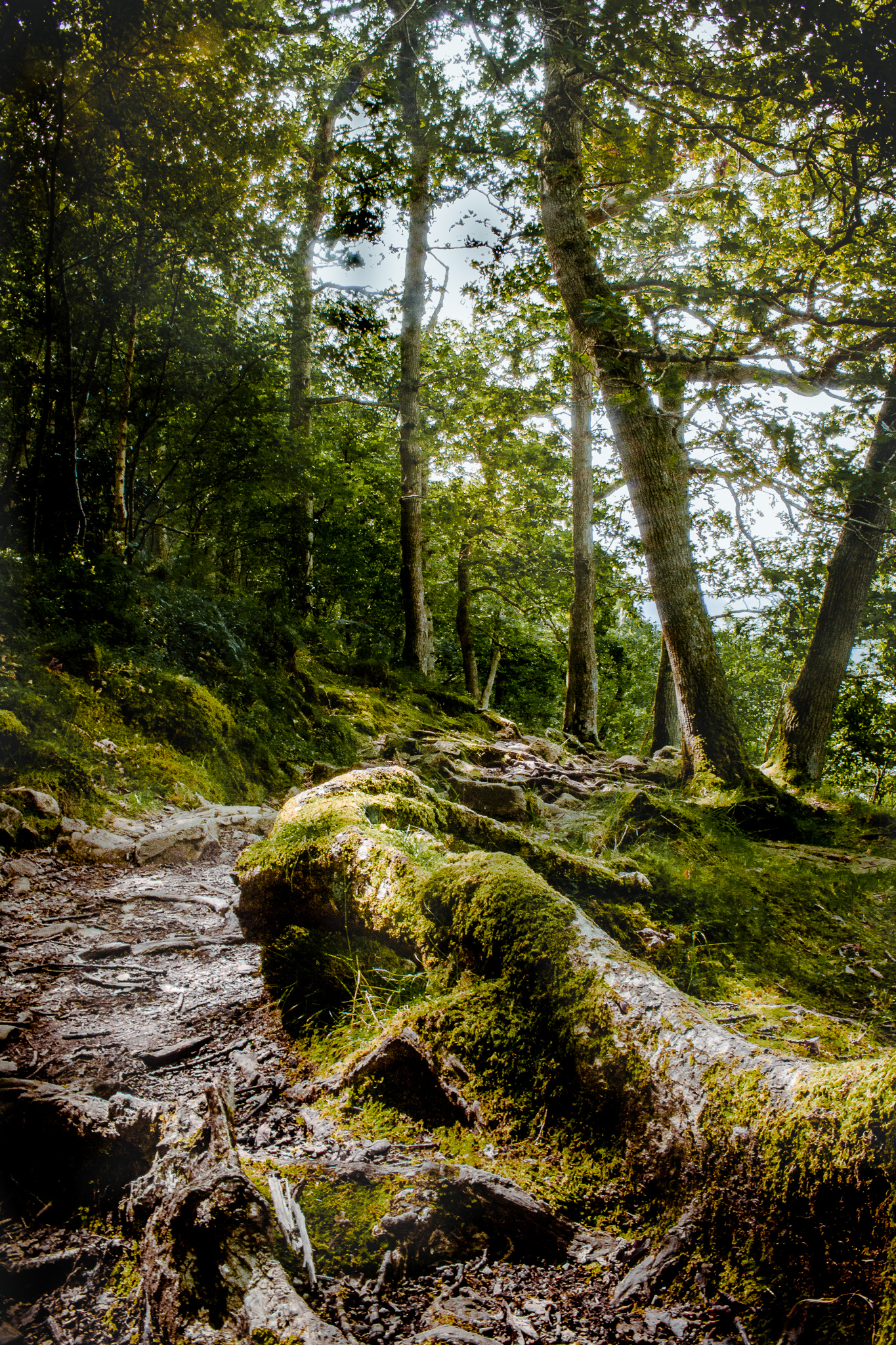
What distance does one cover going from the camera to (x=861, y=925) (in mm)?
3717

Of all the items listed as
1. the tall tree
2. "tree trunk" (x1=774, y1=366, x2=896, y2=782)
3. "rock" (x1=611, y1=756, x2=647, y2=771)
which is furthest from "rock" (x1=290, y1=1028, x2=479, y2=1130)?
the tall tree

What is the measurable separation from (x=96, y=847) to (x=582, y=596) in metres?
11.0

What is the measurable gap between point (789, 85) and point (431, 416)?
14.5 m

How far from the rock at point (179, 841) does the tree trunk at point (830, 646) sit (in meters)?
6.54

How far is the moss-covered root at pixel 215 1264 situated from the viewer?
115 centimetres

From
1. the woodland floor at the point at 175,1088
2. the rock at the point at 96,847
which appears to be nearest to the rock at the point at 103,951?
the woodland floor at the point at 175,1088

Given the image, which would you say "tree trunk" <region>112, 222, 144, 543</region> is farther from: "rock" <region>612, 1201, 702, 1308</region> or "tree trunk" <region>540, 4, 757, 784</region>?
"rock" <region>612, 1201, 702, 1308</region>

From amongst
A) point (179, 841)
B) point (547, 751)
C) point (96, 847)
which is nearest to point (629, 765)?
point (547, 751)

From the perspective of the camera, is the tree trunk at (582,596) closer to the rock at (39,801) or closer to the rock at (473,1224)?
the rock at (39,801)

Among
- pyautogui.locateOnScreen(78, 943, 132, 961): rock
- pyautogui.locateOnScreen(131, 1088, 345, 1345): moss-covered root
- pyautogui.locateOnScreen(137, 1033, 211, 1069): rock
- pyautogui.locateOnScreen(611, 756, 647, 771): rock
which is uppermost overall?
pyautogui.locateOnScreen(611, 756, 647, 771): rock

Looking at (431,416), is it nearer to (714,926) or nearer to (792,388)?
(792,388)

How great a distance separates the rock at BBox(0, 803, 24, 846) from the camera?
4.04 metres

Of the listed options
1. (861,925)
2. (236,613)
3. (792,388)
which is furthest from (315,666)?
(861,925)

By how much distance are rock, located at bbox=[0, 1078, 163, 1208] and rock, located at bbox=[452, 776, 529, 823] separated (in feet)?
14.1
